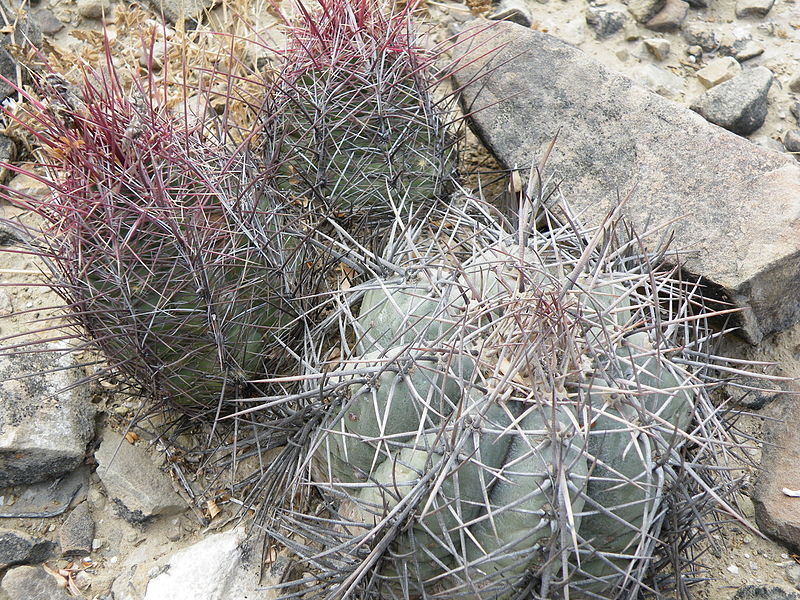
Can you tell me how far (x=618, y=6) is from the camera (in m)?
3.36

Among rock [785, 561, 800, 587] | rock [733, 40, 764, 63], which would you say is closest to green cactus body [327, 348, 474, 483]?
rock [785, 561, 800, 587]

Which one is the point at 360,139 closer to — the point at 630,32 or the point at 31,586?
the point at 31,586

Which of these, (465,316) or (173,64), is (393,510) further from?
(173,64)

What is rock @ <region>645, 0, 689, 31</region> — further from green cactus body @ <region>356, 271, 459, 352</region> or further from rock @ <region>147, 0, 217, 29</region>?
green cactus body @ <region>356, 271, 459, 352</region>

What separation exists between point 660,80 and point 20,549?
2.72m

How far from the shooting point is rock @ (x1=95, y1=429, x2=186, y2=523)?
79.1 inches

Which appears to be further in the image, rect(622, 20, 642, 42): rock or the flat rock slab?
rect(622, 20, 642, 42): rock

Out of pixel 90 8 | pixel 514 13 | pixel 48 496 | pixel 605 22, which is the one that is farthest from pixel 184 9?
pixel 48 496

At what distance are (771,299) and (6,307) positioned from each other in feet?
7.32

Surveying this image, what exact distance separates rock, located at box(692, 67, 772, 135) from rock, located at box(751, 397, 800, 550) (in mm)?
1151

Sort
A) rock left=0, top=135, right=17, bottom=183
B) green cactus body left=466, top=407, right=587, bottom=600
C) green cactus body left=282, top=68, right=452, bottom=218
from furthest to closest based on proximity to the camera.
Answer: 1. rock left=0, top=135, right=17, bottom=183
2. green cactus body left=282, top=68, right=452, bottom=218
3. green cactus body left=466, top=407, right=587, bottom=600

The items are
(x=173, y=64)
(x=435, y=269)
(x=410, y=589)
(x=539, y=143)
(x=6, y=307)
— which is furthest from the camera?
(x=173, y=64)

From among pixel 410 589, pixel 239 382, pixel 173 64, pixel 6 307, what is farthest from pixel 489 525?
pixel 173 64

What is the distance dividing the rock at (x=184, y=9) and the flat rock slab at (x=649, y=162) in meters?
1.11
